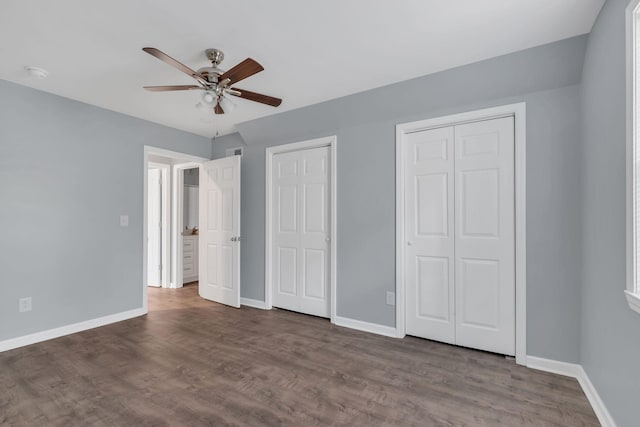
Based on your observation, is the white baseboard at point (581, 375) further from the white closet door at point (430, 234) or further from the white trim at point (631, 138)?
the white trim at point (631, 138)

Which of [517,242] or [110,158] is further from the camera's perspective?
[110,158]

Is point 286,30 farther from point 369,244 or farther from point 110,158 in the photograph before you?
point 110,158

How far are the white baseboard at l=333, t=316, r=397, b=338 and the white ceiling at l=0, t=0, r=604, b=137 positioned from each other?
8.00 ft

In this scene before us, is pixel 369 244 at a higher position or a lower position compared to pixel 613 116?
lower

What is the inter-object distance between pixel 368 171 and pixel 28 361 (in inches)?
138

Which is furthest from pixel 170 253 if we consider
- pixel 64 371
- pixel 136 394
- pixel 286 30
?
pixel 286 30

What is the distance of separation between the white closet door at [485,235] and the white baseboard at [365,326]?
25.5 inches

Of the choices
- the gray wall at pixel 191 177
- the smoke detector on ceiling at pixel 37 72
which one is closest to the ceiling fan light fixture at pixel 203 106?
the smoke detector on ceiling at pixel 37 72

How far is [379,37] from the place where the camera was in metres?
2.26

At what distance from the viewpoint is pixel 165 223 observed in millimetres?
5684

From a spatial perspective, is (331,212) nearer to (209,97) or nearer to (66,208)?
(209,97)

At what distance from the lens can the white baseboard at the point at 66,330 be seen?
2945 millimetres

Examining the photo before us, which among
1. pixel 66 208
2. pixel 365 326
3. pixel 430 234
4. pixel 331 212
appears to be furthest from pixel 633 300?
pixel 66 208

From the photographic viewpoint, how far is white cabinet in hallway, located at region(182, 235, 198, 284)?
5.90m
